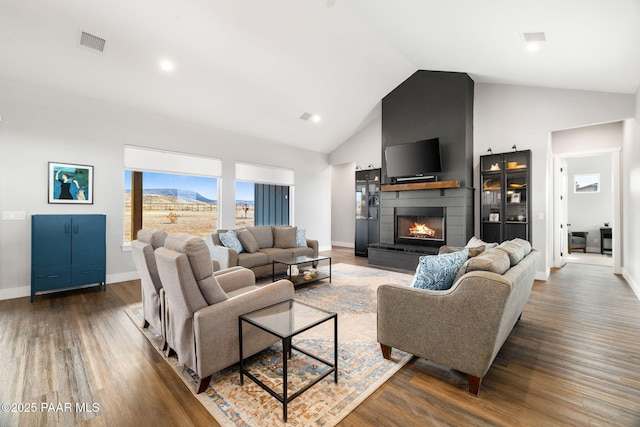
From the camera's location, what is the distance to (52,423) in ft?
5.51

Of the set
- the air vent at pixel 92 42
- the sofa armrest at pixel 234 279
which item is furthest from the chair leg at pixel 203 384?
the air vent at pixel 92 42

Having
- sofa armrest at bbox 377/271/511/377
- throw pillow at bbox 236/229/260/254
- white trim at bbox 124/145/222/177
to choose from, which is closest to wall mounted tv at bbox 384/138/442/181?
throw pillow at bbox 236/229/260/254

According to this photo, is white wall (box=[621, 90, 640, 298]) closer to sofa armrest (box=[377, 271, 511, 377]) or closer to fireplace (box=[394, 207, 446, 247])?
fireplace (box=[394, 207, 446, 247])

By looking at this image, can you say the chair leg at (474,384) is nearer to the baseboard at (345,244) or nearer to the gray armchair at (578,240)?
the baseboard at (345,244)

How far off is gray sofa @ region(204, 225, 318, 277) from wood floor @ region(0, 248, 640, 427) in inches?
66.1

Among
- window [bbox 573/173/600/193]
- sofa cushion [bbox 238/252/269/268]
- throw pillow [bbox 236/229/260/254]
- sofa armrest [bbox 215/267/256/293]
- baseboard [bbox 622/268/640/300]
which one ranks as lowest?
baseboard [bbox 622/268/640/300]

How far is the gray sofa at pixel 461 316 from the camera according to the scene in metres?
1.85

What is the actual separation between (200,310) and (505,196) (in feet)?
18.6

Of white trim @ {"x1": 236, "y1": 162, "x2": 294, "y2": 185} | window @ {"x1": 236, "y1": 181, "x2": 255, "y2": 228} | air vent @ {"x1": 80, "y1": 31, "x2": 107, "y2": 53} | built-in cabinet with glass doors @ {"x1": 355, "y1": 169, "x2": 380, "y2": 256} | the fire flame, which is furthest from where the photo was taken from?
built-in cabinet with glass doors @ {"x1": 355, "y1": 169, "x2": 380, "y2": 256}

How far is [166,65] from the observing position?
4.25 m

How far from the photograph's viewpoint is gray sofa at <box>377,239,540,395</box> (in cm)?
185

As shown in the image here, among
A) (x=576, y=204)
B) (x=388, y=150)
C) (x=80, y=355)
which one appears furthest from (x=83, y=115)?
(x=576, y=204)

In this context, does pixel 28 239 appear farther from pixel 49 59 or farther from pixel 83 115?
pixel 49 59

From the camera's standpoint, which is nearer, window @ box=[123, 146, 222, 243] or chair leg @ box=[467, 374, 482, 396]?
chair leg @ box=[467, 374, 482, 396]
